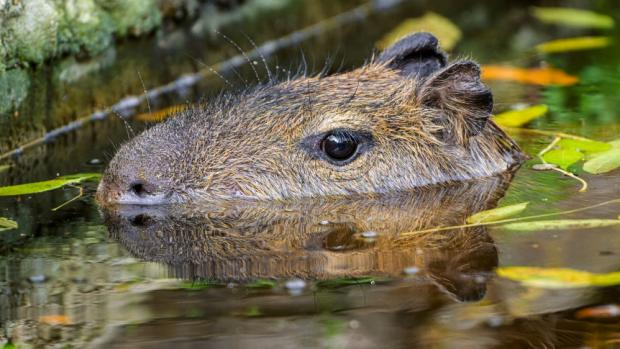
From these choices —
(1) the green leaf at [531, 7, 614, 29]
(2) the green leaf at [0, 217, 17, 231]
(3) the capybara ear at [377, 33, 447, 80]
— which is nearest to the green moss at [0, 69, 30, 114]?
(2) the green leaf at [0, 217, 17, 231]

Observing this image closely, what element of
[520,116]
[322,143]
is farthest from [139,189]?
[520,116]

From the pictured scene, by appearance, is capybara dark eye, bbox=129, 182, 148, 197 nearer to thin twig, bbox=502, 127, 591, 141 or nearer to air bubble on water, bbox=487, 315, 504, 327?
air bubble on water, bbox=487, 315, 504, 327

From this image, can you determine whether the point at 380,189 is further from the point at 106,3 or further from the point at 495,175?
the point at 106,3

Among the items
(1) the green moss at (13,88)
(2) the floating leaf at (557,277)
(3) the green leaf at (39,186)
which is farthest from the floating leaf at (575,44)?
(2) the floating leaf at (557,277)

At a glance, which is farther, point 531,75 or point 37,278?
point 531,75

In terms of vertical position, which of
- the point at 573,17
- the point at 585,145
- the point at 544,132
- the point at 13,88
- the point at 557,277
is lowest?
the point at 557,277

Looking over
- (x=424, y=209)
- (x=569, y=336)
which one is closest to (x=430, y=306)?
(x=569, y=336)

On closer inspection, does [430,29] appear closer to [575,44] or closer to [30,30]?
[575,44]
